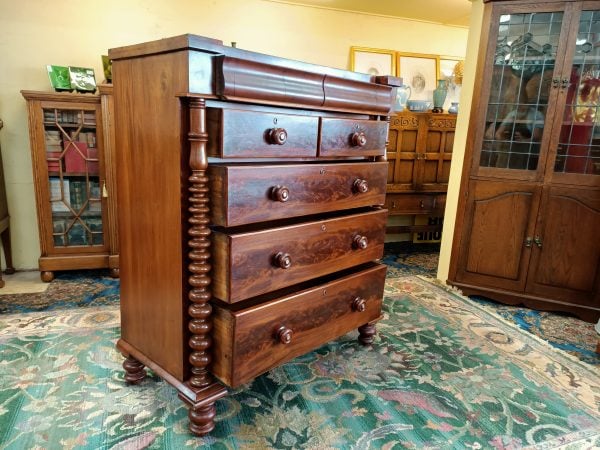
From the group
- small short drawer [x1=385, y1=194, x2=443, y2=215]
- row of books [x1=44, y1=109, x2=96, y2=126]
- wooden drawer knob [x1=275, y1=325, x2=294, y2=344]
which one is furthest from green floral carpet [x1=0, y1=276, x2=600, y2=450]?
small short drawer [x1=385, y1=194, x2=443, y2=215]

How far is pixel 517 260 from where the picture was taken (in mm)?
2496

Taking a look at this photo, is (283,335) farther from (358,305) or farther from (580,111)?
(580,111)

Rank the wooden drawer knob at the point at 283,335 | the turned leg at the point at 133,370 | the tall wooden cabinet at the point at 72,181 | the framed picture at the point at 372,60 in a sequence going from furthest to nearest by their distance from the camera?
the framed picture at the point at 372,60
the tall wooden cabinet at the point at 72,181
the turned leg at the point at 133,370
the wooden drawer knob at the point at 283,335

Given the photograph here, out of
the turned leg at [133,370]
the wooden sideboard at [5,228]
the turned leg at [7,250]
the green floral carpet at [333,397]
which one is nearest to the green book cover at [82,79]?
the wooden sideboard at [5,228]

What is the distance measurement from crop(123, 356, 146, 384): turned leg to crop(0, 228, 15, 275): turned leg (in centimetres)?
180

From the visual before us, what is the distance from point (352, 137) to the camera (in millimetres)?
1525

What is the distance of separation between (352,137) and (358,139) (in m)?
0.03

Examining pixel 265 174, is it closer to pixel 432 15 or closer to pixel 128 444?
pixel 128 444

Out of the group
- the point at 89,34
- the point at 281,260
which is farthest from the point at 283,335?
the point at 89,34

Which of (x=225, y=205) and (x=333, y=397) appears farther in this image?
(x=333, y=397)

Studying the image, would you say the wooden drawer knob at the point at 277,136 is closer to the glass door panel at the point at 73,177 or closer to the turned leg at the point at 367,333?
the turned leg at the point at 367,333

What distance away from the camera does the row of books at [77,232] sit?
105 inches

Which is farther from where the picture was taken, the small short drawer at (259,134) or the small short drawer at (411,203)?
the small short drawer at (411,203)

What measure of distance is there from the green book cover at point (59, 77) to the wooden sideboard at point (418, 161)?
2.36 meters
